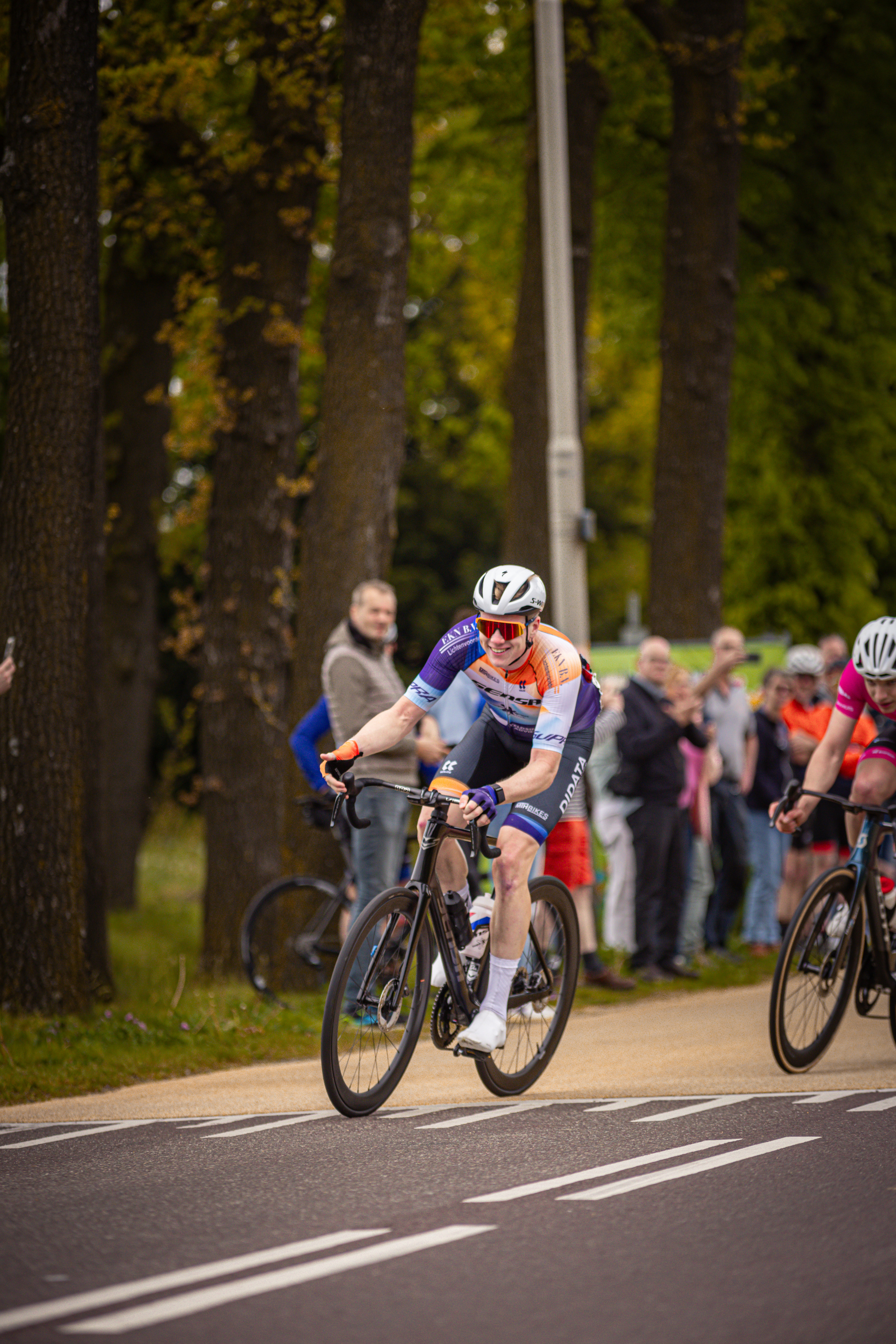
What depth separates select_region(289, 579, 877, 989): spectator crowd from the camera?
31.9 ft

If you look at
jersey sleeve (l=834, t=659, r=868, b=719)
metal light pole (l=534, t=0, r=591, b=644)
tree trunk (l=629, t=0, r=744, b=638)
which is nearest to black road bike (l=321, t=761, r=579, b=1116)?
jersey sleeve (l=834, t=659, r=868, b=719)

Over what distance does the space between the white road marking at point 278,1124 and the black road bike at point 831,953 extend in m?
2.02

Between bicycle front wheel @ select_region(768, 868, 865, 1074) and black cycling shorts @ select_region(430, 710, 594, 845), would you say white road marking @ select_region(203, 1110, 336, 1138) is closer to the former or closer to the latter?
black cycling shorts @ select_region(430, 710, 594, 845)

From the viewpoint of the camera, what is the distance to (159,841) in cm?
2823

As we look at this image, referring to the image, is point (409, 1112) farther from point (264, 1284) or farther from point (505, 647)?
point (264, 1284)

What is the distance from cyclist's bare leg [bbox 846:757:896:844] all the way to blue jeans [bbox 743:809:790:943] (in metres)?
5.60

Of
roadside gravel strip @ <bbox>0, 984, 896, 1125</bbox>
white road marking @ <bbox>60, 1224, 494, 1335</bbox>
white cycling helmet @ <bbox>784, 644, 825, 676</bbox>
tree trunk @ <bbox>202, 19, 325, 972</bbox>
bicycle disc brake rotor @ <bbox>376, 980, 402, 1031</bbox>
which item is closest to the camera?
white road marking @ <bbox>60, 1224, 494, 1335</bbox>

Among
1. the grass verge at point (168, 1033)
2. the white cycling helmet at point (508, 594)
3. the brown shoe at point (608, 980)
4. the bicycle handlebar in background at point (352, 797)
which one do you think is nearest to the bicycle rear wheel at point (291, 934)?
the grass verge at point (168, 1033)

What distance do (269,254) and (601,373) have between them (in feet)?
97.0

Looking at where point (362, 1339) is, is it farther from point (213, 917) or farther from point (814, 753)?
point (213, 917)

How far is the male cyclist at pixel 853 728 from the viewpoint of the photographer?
7.83m

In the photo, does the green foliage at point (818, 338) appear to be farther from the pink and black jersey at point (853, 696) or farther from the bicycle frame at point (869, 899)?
the bicycle frame at point (869, 899)

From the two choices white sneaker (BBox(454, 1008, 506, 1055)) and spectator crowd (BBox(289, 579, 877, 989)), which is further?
spectator crowd (BBox(289, 579, 877, 989))

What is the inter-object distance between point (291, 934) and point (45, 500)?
3145 millimetres
